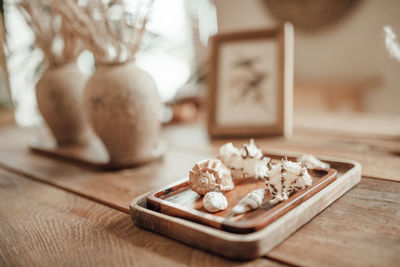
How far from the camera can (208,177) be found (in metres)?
0.57

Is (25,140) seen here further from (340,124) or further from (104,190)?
(340,124)

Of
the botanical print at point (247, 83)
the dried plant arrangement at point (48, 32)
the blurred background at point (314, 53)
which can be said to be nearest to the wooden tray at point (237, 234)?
the botanical print at point (247, 83)

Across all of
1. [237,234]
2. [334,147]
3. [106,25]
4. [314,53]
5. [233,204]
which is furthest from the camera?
[314,53]

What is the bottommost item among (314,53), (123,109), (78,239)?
(78,239)

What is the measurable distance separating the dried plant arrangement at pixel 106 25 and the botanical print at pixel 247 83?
41cm

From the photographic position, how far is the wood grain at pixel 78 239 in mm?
442

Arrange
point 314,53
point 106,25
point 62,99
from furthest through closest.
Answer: point 314,53, point 62,99, point 106,25

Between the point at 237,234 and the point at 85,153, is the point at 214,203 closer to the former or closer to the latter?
the point at 237,234

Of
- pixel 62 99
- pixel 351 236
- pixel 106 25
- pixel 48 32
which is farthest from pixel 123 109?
pixel 351 236

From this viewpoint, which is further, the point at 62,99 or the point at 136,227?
the point at 62,99

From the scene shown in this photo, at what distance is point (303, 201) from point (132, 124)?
474 millimetres

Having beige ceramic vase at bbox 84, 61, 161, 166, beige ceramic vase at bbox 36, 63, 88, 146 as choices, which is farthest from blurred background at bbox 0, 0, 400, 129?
beige ceramic vase at bbox 84, 61, 161, 166

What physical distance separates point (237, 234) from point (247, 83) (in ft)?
2.55

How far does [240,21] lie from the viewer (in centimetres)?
271
